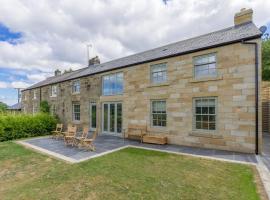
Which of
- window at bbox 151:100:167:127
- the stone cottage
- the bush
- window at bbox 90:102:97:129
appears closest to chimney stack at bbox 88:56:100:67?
the stone cottage

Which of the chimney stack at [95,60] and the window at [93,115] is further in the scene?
the chimney stack at [95,60]

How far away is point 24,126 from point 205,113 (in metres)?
13.3

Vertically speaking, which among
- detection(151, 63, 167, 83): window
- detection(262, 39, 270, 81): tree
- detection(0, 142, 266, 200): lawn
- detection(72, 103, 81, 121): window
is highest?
detection(262, 39, 270, 81): tree

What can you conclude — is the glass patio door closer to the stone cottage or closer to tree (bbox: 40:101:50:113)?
the stone cottage

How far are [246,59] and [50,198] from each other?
29.7 feet

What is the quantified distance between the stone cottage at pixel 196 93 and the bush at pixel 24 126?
4.39m

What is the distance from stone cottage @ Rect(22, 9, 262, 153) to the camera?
24.8ft

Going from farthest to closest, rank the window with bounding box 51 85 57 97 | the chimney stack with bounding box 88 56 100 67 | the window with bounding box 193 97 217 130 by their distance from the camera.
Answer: the chimney stack with bounding box 88 56 100 67, the window with bounding box 51 85 57 97, the window with bounding box 193 97 217 130

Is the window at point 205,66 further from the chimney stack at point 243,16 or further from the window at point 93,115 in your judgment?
the window at point 93,115

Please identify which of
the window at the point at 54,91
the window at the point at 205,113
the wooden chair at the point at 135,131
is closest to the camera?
the window at the point at 205,113

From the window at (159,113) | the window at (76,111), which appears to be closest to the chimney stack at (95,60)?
the window at (76,111)

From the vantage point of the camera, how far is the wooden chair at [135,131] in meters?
10.9

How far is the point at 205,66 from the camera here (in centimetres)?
886

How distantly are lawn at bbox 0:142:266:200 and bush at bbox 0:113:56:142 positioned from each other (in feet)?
21.1
